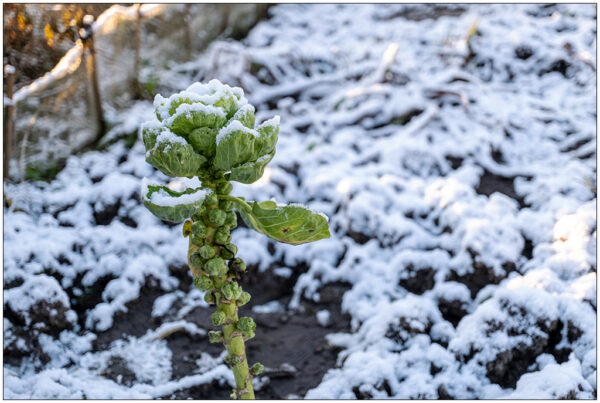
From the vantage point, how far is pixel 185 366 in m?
1.90

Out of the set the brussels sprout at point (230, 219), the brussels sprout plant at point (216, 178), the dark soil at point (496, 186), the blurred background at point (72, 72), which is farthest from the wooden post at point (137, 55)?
the brussels sprout at point (230, 219)

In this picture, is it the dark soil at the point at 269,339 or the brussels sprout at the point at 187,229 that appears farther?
the dark soil at the point at 269,339

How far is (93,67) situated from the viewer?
9.70 feet

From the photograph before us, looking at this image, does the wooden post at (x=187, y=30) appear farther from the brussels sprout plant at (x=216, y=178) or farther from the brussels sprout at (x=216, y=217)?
the brussels sprout at (x=216, y=217)

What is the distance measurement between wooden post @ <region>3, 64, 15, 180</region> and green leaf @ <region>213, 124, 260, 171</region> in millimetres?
1760

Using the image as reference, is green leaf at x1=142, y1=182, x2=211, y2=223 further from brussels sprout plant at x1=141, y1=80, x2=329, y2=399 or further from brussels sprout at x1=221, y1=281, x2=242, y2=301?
brussels sprout at x1=221, y1=281, x2=242, y2=301

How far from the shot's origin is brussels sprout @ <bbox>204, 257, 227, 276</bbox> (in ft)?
3.72

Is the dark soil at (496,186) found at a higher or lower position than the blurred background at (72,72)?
lower

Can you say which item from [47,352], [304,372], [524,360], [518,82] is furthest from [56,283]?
[518,82]

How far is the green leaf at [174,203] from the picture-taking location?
3.51 feet

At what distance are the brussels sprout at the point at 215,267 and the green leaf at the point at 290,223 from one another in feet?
0.40

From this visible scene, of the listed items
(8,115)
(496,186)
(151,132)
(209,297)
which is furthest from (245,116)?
(496,186)

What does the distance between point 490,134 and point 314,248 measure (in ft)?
4.95

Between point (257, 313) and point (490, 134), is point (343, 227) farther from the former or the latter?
point (490, 134)
